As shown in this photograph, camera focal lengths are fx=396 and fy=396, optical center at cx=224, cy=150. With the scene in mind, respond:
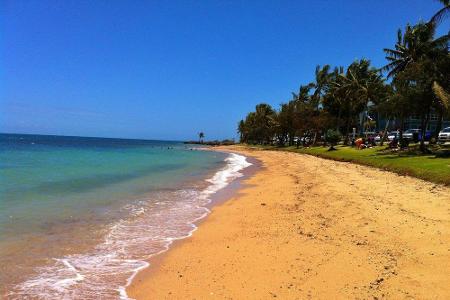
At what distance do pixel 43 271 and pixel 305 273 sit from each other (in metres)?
4.32

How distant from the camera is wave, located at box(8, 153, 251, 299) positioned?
584cm

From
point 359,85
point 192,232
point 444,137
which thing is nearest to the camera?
point 192,232

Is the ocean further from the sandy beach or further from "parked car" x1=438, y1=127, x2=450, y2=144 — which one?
"parked car" x1=438, y1=127, x2=450, y2=144

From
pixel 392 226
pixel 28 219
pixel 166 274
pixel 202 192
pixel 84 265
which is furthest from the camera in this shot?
pixel 202 192

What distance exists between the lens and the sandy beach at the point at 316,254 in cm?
555

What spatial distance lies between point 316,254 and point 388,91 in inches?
1483

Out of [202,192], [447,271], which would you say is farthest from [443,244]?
→ [202,192]

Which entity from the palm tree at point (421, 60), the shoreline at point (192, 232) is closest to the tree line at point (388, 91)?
the palm tree at point (421, 60)

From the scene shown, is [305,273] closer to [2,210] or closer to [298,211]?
[298,211]

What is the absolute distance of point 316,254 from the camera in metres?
7.02

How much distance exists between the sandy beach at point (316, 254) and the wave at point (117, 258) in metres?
0.37

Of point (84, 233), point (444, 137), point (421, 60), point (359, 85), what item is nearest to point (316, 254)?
point (84, 233)

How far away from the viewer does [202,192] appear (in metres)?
16.9

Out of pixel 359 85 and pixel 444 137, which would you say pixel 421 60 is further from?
pixel 359 85
